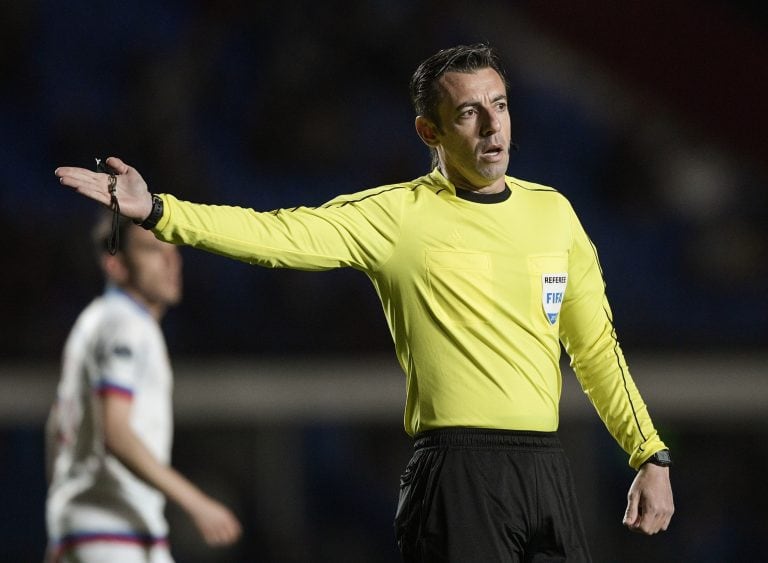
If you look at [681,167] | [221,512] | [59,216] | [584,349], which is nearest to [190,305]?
[59,216]

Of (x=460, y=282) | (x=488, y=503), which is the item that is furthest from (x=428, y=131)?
(x=488, y=503)

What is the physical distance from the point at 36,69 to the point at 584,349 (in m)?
7.74

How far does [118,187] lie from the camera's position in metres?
2.91

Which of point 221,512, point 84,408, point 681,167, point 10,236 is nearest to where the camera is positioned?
point 221,512

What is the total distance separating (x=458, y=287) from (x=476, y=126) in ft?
1.37

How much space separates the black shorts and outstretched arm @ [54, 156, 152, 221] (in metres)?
0.92

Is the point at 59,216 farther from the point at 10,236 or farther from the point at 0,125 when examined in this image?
the point at 0,125

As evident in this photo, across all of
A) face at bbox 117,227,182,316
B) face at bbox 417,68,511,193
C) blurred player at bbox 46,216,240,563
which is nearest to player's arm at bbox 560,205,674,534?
face at bbox 417,68,511,193

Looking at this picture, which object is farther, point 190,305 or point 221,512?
point 190,305

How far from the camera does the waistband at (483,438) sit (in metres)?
3.19

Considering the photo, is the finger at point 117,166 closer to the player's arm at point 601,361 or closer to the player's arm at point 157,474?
the player's arm at point 601,361

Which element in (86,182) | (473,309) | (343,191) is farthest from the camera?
(343,191)

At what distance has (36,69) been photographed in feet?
33.8

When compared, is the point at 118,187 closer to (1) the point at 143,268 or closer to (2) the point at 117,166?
(2) the point at 117,166
